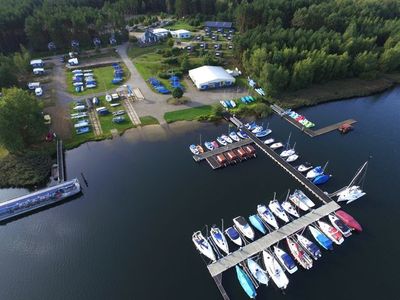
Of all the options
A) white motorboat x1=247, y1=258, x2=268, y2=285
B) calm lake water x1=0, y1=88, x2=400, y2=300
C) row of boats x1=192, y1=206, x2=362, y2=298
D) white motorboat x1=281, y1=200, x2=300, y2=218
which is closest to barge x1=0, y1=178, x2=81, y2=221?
calm lake water x1=0, y1=88, x2=400, y2=300

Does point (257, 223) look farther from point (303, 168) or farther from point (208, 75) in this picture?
point (208, 75)

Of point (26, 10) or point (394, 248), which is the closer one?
point (394, 248)

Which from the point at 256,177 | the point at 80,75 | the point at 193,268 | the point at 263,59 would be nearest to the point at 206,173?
the point at 256,177

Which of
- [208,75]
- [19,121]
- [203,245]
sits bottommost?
[203,245]

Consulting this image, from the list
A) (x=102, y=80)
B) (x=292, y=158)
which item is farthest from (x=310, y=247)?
(x=102, y=80)

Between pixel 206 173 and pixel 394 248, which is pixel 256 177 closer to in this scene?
pixel 206 173

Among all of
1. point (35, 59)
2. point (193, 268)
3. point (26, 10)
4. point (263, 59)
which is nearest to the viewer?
point (193, 268)
